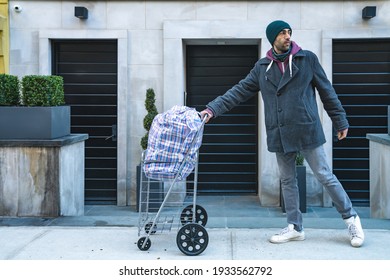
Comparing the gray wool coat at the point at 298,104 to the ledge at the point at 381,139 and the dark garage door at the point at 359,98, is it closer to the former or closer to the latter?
the ledge at the point at 381,139

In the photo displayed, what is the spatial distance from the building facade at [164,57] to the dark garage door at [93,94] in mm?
18

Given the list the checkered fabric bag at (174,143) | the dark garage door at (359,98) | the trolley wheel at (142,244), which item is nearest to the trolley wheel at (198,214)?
the trolley wheel at (142,244)

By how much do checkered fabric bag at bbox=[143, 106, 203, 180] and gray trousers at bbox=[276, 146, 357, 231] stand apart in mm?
882

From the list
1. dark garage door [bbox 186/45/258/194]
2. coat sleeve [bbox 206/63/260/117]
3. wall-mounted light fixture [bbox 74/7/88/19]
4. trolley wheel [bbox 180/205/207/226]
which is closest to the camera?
coat sleeve [bbox 206/63/260/117]

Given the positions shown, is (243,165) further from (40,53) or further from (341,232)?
(341,232)

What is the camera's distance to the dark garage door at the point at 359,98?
11.1 m

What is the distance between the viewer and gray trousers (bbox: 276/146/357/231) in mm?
5621

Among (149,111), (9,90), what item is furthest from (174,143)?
(149,111)

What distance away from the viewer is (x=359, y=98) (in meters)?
11.1

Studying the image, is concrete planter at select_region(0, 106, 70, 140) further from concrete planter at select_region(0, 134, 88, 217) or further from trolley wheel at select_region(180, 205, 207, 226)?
trolley wheel at select_region(180, 205, 207, 226)

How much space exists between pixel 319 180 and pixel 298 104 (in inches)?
28.6

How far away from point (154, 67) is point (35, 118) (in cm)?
368

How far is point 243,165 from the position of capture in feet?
37.9

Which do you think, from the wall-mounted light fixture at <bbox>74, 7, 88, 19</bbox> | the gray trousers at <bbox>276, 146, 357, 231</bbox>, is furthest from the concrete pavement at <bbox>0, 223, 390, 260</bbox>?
the wall-mounted light fixture at <bbox>74, 7, 88, 19</bbox>
